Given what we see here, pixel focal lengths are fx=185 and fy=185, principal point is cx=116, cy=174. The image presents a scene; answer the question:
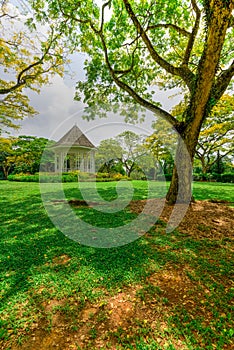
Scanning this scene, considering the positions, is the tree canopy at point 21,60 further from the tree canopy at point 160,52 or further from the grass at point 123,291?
the grass at point 123,291

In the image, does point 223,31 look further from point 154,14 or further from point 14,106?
point 14,106

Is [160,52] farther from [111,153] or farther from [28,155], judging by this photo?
[28,155]

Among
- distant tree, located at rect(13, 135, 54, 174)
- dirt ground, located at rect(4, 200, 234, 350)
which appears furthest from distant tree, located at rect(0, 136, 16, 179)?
dirt ground, located at rect(4, 200, 234, 350)

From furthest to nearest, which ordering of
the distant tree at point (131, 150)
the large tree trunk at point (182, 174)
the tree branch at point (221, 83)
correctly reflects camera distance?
the distant tree at point (131, 150) < the large tree trunk at point (182, 174) < the tree branch at point (221, 83)

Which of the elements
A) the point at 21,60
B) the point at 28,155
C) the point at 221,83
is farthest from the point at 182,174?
the point at 28,155

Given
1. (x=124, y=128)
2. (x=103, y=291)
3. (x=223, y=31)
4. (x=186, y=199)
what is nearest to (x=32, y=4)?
(x=124, y=128)

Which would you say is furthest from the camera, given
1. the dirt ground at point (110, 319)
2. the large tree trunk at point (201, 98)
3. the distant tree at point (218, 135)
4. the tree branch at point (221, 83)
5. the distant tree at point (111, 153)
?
the distant tree at point (218, 135)

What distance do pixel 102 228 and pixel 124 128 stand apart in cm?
269

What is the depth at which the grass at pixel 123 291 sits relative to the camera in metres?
1.59

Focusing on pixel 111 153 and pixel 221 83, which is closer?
pixel 221 83

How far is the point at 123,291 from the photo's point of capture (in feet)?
6.88

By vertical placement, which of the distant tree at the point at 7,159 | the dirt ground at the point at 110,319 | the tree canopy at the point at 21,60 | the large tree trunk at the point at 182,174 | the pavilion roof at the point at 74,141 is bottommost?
the dirt ground at the point at 110,319

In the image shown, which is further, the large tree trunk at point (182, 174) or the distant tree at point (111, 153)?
the distant tree at point (111, 153)

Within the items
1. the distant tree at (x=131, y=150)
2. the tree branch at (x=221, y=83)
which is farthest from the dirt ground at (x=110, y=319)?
the tree branch at (x=221, y=83)
